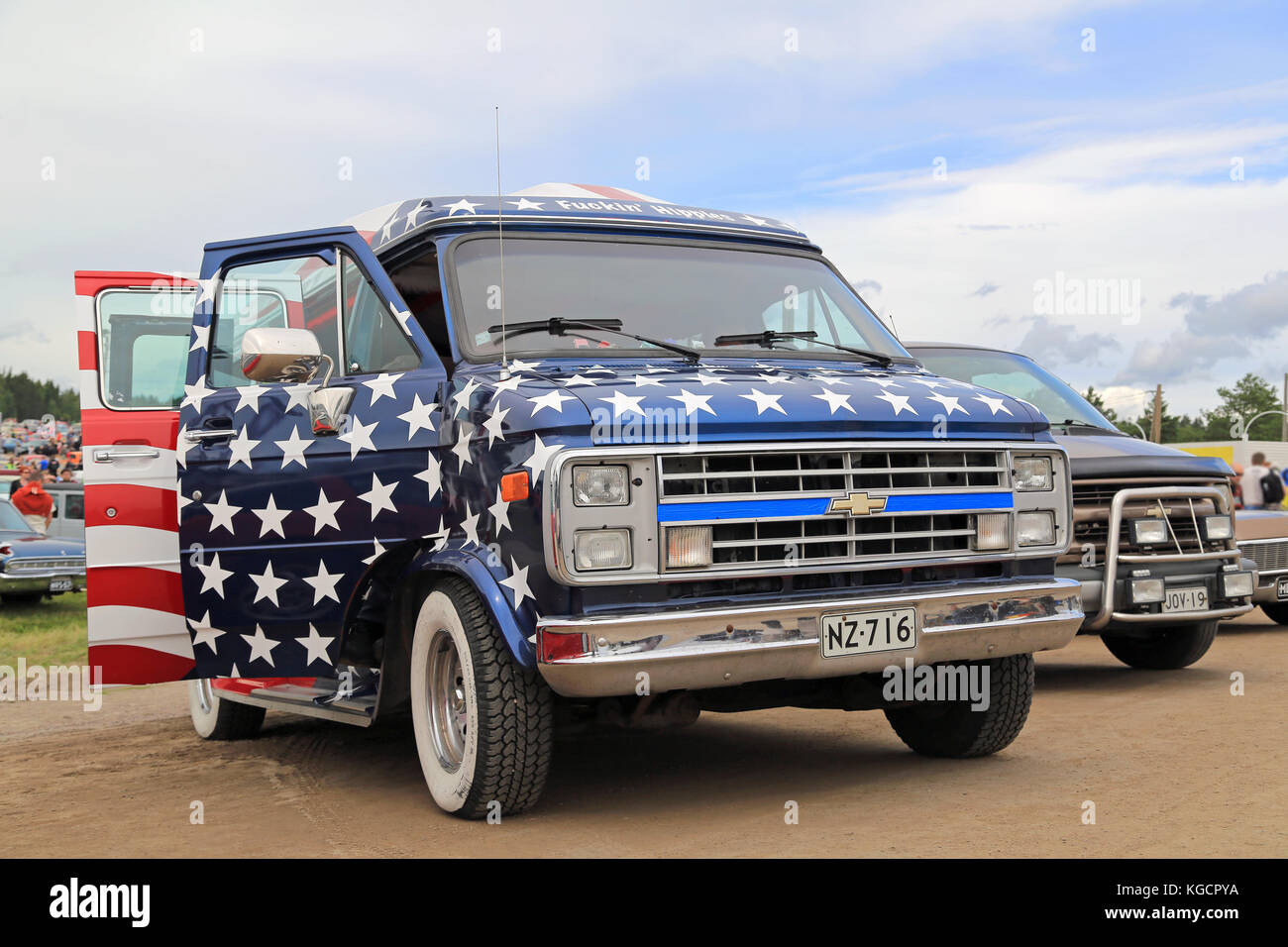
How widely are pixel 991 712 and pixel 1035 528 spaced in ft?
2.83

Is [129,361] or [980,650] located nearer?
[980,650]

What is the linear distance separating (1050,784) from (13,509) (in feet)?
61.5

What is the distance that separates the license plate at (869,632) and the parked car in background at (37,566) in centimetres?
1616

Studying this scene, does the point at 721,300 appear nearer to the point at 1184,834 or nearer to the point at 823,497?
the point at 823,497

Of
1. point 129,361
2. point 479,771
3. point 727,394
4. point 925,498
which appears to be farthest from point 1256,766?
point 129,361

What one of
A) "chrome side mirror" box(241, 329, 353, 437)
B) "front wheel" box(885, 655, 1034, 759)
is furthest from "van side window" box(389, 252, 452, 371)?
"front wheel" box(885, 655, 1034, 759)

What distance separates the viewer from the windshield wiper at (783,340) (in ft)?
20.0

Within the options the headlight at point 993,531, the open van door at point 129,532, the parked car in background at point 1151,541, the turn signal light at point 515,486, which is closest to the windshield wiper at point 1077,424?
the parked car in background at point 1151,541

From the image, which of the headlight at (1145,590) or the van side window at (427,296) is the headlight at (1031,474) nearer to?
the van side window at (427,296)

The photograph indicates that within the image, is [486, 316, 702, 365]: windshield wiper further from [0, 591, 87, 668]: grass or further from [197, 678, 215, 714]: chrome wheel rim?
[0, 591, 87, 668]: grass

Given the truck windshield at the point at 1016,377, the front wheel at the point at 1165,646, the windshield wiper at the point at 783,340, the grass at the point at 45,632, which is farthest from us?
the grass at the point at 45,632

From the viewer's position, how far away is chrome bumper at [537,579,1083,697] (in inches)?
183
